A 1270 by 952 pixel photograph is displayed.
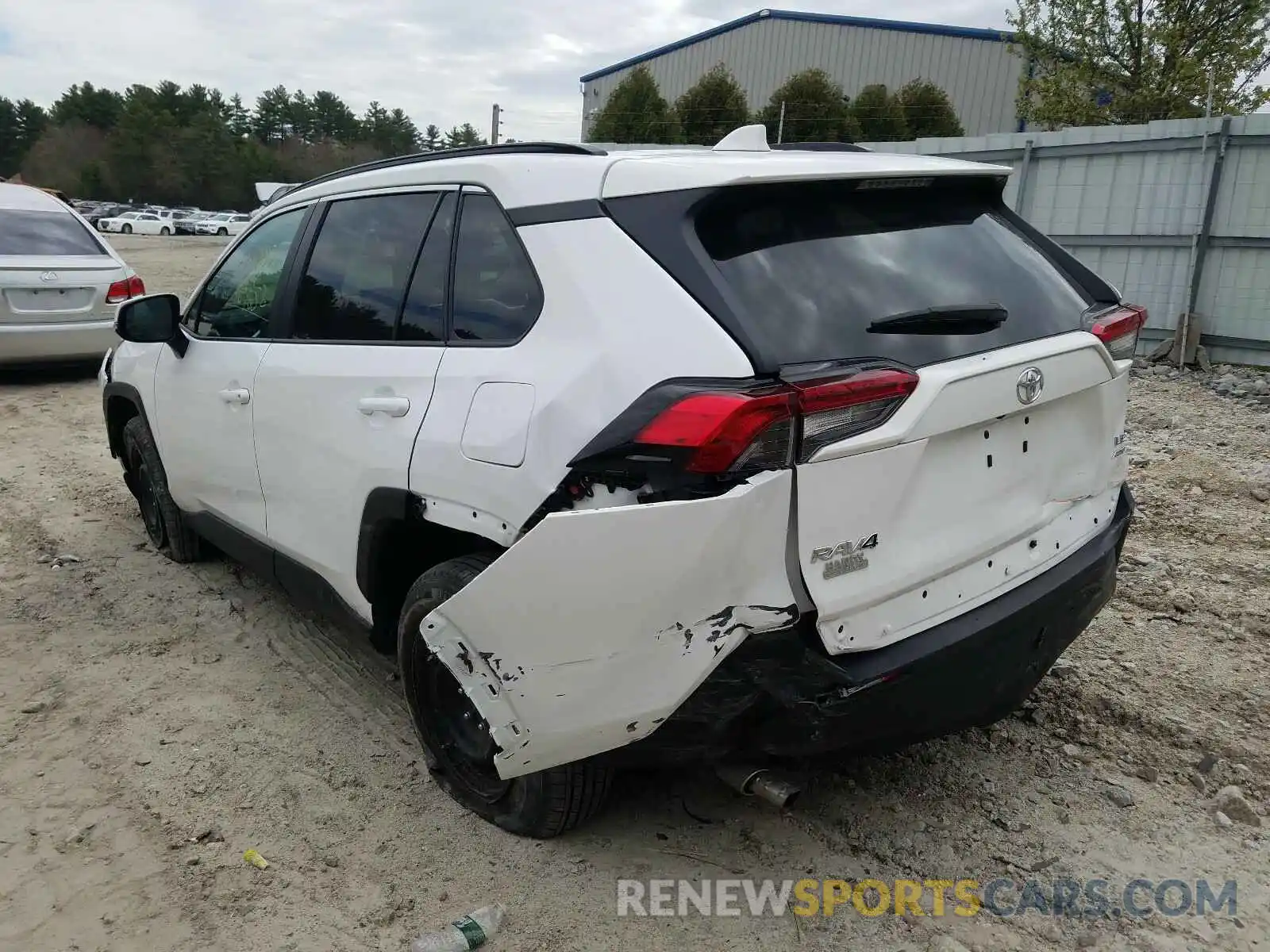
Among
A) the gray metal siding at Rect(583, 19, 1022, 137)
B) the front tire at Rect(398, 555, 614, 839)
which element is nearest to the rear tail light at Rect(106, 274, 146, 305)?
the front tire at Rect(398, 555, 614, 839)

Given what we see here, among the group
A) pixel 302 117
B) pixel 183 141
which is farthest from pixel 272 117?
pixel 183 141

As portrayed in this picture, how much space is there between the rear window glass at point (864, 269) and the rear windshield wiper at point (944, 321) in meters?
0.02

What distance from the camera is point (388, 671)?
3695 mm

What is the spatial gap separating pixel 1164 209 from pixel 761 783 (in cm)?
905

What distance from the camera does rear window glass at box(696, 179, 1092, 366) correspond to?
2100mm

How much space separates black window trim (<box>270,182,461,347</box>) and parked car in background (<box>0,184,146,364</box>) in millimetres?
6107

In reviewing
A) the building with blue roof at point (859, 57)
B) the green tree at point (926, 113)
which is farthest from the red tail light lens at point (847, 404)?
the building with blue roof at point (859, 57)

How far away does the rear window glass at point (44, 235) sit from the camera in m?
8.69

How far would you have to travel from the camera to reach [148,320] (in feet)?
12.9

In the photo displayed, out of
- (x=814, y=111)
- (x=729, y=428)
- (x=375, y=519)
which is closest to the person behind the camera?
(x=729, y=428)

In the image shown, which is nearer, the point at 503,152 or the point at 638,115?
the point at 503,152

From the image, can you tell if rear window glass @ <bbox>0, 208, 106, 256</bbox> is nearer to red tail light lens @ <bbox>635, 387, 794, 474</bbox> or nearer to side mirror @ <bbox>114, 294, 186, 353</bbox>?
side mirror @ <bbox>114, 294, 186, 353</bbox>

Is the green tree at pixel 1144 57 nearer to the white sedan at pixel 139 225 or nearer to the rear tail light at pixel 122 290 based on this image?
the rear tail light at pixel 122 290

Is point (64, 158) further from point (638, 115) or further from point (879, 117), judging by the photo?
A: point (879, 117)
